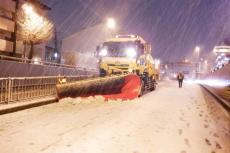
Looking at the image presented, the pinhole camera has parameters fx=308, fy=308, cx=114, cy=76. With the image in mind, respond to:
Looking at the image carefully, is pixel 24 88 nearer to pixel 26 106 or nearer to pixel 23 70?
pixel 26 106

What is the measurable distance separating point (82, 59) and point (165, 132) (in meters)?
47.0

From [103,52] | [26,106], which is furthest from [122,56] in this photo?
[26,106]

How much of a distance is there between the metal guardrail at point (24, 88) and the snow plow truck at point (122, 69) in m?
1.32

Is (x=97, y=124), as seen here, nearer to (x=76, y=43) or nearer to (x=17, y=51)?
(x=17, y=51)

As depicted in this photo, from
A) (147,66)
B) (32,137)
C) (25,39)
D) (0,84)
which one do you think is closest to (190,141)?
(32,137)

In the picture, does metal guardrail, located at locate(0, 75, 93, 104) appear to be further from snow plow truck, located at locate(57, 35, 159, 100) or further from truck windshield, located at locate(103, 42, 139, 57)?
truck windshield, located at locate(103, 42, 139, 57)

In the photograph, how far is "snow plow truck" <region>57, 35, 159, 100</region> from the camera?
48.0 ft

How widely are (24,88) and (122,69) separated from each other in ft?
20.8

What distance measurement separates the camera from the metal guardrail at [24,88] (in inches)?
485

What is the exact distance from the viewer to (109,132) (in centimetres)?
765

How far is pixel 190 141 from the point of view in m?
7.03

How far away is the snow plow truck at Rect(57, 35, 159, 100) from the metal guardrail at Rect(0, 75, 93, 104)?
1.32 metres

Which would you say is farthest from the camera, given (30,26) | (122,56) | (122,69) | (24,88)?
(30,26)

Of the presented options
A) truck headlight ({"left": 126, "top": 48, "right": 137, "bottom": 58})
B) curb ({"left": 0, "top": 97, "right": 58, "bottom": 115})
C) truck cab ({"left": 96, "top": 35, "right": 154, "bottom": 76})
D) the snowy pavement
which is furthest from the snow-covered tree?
the snowy pavement
